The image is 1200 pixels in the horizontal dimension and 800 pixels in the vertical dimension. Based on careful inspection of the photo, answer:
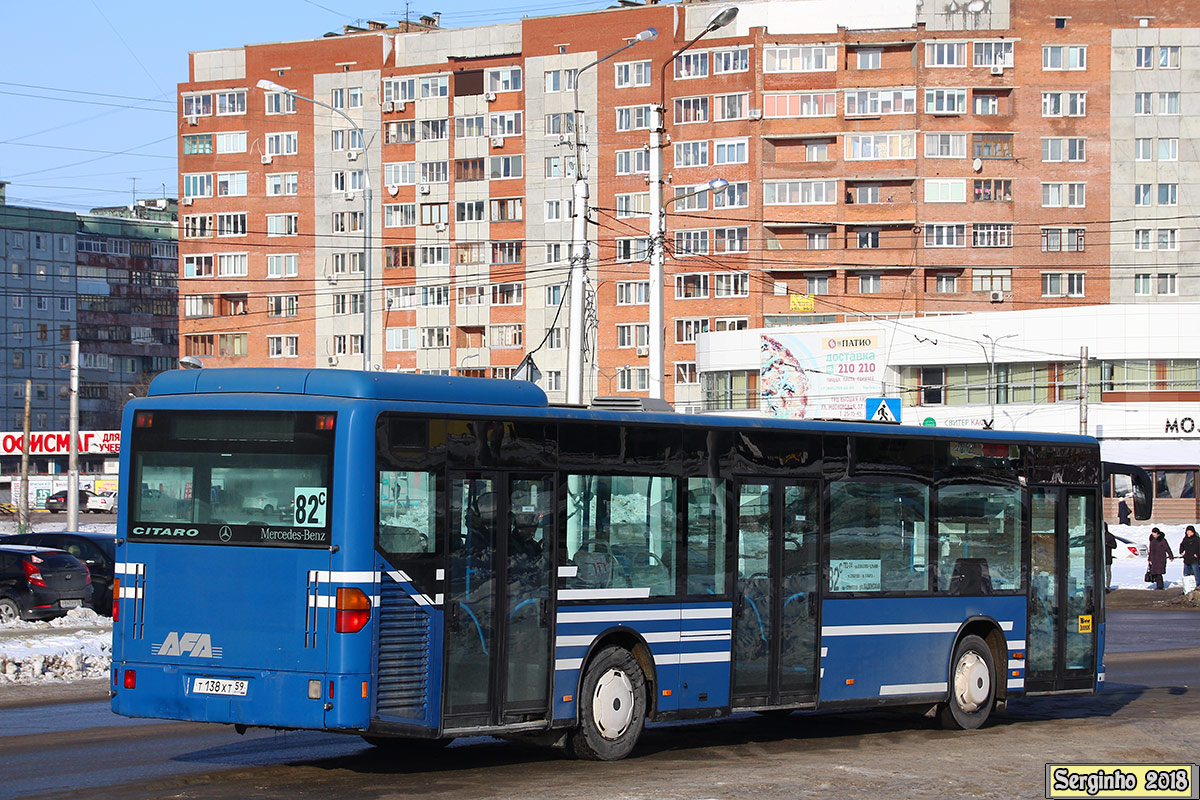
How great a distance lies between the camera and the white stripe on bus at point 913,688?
14.3m

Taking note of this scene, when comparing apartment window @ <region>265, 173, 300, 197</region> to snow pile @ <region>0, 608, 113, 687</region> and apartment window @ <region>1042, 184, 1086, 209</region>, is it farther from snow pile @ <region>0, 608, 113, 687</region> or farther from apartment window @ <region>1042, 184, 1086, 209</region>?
snow pile @ <region>0, 608, 113, 687</region>

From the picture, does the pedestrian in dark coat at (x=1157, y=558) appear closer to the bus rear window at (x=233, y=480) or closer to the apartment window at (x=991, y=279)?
the bus rear window at (x=233, y=480)

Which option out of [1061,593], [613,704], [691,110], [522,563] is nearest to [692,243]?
[691,110]

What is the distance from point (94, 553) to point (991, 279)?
68661 millimetres

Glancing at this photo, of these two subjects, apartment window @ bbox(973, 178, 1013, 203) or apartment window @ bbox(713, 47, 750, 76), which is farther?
apartment window @ bbox(713, 47, 750, 76)

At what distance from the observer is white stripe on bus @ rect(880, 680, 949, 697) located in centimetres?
1429

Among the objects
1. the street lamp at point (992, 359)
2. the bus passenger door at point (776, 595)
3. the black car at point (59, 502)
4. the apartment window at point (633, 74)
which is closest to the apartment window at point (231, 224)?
the black car at point (59, 502)

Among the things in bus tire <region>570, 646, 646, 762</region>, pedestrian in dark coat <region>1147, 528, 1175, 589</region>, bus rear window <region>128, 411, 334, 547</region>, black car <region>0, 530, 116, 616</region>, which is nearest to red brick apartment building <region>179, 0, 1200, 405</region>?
pedestrian in dark coat <region>1147, 528, 1175, 589</region>

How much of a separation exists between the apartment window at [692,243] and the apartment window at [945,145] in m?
13.2

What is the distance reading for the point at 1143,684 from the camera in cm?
1944

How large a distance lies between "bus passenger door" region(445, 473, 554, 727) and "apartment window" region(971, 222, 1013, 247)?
3240 inches

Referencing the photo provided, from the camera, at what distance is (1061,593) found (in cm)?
1614

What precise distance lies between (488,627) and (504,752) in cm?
202

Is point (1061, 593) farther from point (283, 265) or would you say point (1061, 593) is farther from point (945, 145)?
point (283, 265)
